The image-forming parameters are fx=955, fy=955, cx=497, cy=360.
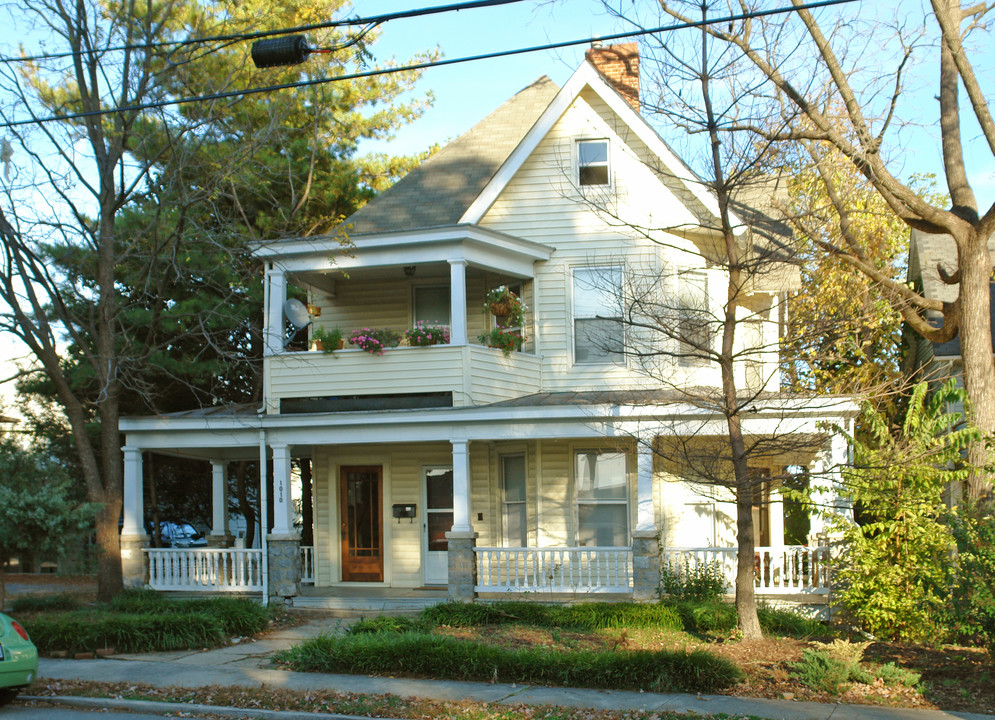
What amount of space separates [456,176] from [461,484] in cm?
621

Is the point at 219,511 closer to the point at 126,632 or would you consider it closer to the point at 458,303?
the point at 458,303

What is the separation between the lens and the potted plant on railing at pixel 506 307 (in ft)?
55.1

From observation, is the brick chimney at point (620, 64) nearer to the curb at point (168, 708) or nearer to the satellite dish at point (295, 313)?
the satellite dish at point (295, 313)

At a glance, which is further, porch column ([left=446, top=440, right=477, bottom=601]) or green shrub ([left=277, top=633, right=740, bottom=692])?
porch column ([left=446, top=440, right=477, bottom=601])

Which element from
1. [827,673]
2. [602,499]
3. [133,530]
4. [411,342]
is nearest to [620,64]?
[411,342]

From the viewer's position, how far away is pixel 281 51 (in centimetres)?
880

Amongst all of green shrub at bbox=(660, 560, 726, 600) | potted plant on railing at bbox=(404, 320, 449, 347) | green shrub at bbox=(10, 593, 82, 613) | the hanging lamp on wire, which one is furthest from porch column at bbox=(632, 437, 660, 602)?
green shrub at bbox=(10, 593, 82, 613)

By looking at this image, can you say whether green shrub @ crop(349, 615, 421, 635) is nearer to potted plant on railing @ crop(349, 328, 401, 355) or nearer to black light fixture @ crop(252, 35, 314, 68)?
potted plant on railing @ crop(349, 328, 401, 355)

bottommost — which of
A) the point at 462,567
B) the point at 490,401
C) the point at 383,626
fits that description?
the point at 383,626

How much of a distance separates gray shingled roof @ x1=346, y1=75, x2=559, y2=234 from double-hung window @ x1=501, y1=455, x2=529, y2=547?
175 inches

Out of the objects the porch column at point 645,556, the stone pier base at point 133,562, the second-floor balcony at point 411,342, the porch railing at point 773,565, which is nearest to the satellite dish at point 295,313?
the second-floor balcony at point 411,342

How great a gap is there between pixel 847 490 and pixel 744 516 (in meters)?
1.64

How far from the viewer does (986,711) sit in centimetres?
832

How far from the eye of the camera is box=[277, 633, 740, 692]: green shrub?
9.23 metres
